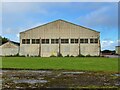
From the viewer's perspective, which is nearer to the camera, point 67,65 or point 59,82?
point 59,82

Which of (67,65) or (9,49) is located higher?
(9,49)

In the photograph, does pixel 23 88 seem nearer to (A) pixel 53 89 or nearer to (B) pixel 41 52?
(A) pixel 53 89

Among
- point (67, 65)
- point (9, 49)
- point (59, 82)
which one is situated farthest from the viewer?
point (9, 49)

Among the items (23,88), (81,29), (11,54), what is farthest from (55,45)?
(23,88)

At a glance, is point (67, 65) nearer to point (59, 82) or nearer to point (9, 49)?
point (59, 82)

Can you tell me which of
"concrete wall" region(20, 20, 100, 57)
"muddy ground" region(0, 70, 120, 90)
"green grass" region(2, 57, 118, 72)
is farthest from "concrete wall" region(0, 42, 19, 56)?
"muddy ground" region(0, 70, 120, 90)

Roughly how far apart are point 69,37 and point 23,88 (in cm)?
5511

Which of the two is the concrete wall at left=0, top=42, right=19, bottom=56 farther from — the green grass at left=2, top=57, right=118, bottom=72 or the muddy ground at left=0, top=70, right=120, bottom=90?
the muddy ground at left=0, top=70, right=120, bottom=90

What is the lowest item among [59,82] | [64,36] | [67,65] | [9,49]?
[59,82]

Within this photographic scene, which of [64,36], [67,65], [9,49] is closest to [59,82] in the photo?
[67,65]

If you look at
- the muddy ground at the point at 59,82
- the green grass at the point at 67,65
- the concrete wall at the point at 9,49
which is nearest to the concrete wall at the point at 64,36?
the concrete wall at the point at 9,49

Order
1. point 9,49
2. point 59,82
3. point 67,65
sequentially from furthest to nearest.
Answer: point 9,49, point 67,65, point 59,82

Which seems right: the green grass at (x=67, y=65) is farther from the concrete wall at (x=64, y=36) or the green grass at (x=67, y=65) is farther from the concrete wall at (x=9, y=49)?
the concrete wall at (x=9, y=49)

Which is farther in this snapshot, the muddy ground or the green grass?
the green grass
